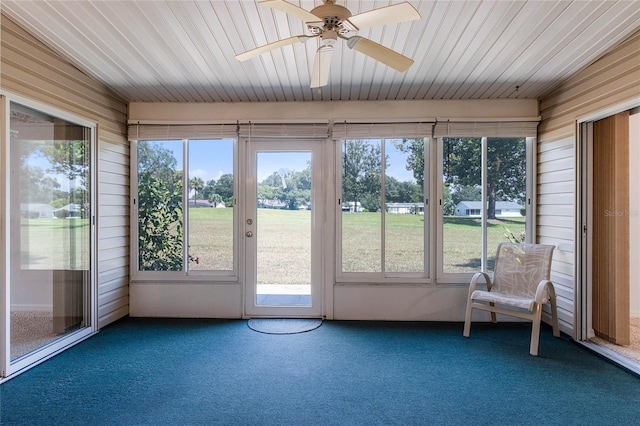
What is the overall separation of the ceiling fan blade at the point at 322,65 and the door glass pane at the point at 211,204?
67.7 inches

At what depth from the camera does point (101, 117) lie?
341cm

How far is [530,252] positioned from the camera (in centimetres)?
331

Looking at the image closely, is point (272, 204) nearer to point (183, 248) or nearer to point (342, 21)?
point (183, 248)

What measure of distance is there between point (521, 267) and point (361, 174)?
1.87 metres

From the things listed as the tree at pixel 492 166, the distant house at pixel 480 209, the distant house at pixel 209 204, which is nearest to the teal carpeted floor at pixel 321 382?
the distant house at pixel 480 209

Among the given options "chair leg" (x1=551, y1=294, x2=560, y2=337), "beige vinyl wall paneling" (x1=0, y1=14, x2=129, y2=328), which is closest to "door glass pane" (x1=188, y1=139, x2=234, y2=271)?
"beige vinyl wall paneling" (x1=0, y1=14, x2=129, y2=328)

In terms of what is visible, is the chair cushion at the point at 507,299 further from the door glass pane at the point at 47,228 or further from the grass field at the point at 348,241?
the door glass pane at the point at 47,228

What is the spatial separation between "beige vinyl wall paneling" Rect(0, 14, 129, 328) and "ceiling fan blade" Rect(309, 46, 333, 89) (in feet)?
7.21

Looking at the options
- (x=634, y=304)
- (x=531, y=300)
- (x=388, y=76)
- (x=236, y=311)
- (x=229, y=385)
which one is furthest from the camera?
(x=236, y=311)

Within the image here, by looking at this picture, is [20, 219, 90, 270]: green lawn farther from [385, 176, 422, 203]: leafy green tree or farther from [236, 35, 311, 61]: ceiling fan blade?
[385, 176, 422, 203]: leafy green tree

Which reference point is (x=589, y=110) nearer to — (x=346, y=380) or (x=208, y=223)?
(x=346, y=380)

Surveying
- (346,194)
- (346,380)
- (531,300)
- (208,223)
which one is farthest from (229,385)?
(531,300)

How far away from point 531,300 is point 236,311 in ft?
9.60

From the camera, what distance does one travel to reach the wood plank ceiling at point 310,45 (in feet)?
7.51
